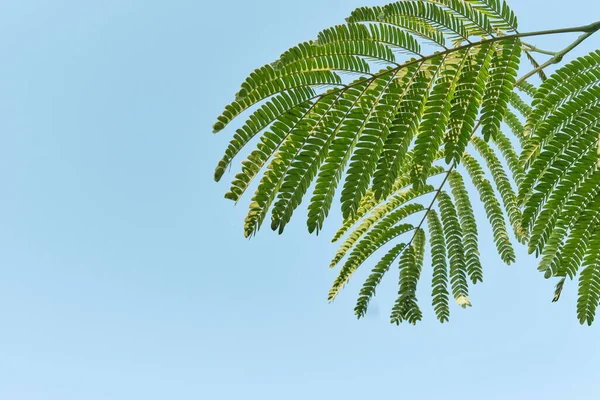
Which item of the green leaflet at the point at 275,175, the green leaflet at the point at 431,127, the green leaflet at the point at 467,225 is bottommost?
the green leaflet at the point at 275,175

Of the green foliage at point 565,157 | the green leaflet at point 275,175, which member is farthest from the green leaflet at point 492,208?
the green leaflet at point 275,175

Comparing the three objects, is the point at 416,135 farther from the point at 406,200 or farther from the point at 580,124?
the point at 406,200

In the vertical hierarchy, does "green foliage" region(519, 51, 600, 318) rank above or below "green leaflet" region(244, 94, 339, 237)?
above

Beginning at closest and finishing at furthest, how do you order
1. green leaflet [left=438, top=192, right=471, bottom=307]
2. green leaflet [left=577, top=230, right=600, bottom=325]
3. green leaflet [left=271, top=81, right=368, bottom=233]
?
1. green leaflet [left=271, top=81, right=368, bottom=233]
2. green leaflet [left=577, top=230, right=600, bottom=325]
3. green leaflet [left=438, top=192, right=471, bottom=307]

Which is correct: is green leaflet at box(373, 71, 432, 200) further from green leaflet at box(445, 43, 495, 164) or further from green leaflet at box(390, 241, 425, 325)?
green leaflet at box(390, 241, 425, 325)

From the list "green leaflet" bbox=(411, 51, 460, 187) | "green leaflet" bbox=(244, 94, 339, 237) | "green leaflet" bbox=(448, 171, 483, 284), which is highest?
"green leaflet" bbox=(448, 171, 483, 284)

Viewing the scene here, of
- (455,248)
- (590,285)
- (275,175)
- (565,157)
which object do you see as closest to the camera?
(275,175)

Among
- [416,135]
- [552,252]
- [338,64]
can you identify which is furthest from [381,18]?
[552,252]

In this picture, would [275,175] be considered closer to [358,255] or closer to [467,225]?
[358,255]

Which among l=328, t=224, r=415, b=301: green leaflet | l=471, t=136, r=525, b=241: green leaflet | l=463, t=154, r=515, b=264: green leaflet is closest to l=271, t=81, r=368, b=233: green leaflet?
l=328, t=224, r=415, b=301: green leaflet

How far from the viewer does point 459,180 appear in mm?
4906

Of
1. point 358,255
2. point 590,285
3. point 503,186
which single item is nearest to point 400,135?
point 590,285

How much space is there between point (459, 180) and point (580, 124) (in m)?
1.73

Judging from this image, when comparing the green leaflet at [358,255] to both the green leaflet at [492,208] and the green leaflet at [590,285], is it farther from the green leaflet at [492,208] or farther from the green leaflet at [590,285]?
the green leaflet at [590,285]
